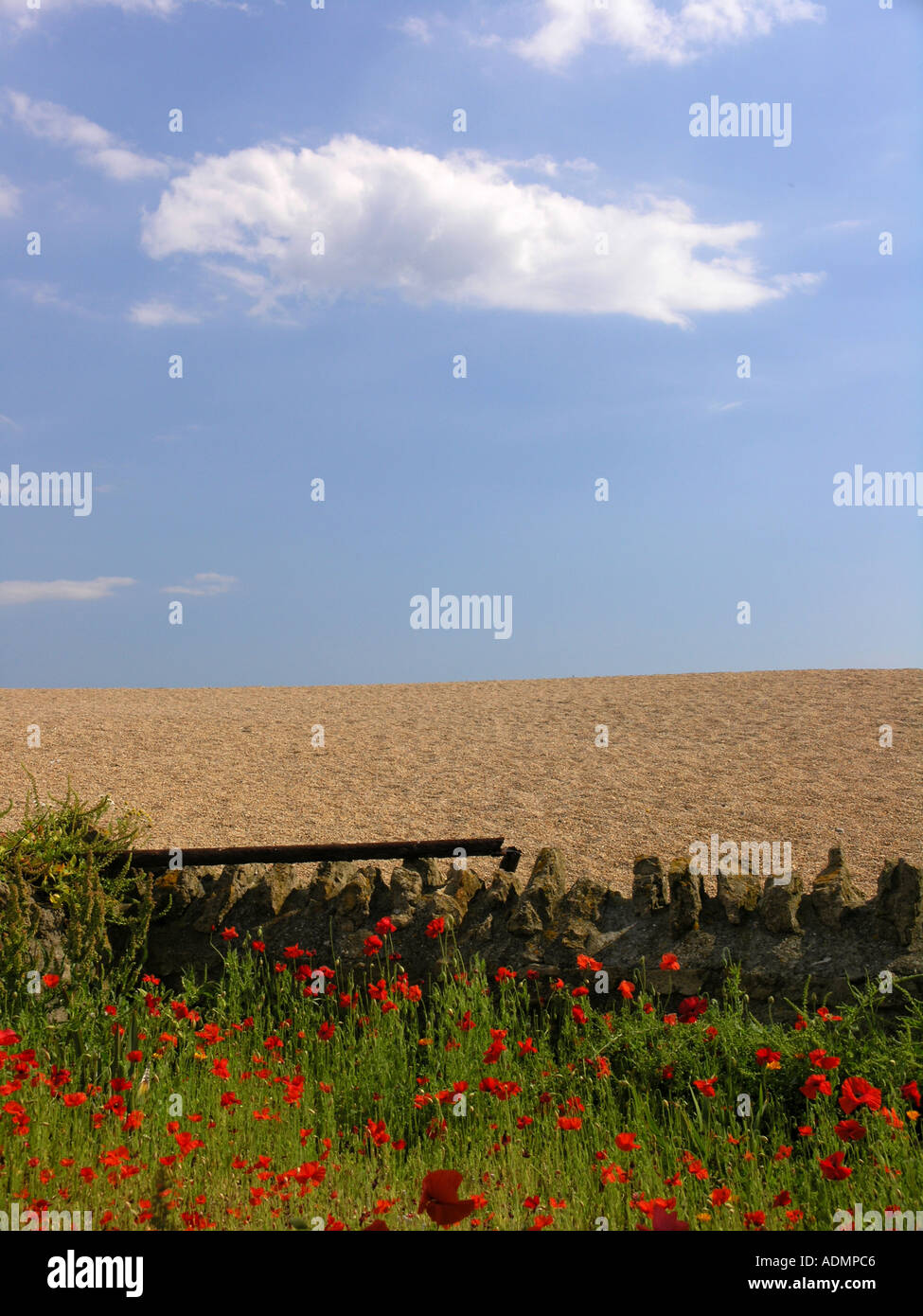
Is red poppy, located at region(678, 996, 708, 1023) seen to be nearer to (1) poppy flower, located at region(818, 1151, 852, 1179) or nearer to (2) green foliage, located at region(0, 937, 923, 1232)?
(2) green foliage, located at region(0, 937, 923, 1232)

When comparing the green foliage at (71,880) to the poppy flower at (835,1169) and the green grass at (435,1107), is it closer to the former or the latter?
the green grass at (435,1107)

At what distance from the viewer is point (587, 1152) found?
344 centimetres

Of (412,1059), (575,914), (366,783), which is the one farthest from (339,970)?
(366,783)

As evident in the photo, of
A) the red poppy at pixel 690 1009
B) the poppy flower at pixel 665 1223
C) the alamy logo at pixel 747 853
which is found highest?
the poppy flower at pixel 665 1223

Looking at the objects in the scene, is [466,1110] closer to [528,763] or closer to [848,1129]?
[848,1129]

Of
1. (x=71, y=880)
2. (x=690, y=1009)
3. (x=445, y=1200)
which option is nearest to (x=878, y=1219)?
(x=690, y=1009)

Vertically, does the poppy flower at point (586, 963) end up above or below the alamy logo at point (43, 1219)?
above

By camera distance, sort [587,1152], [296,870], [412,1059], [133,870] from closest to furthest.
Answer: [587,1152] < [412,1059] < [133,870] < [296,870]

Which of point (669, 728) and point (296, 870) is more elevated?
point (669, 728)

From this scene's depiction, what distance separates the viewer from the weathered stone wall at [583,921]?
459 cm

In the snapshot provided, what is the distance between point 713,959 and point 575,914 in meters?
0.79

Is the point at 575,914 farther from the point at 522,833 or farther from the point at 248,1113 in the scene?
the point at 522,833

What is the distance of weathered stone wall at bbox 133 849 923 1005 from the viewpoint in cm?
459
